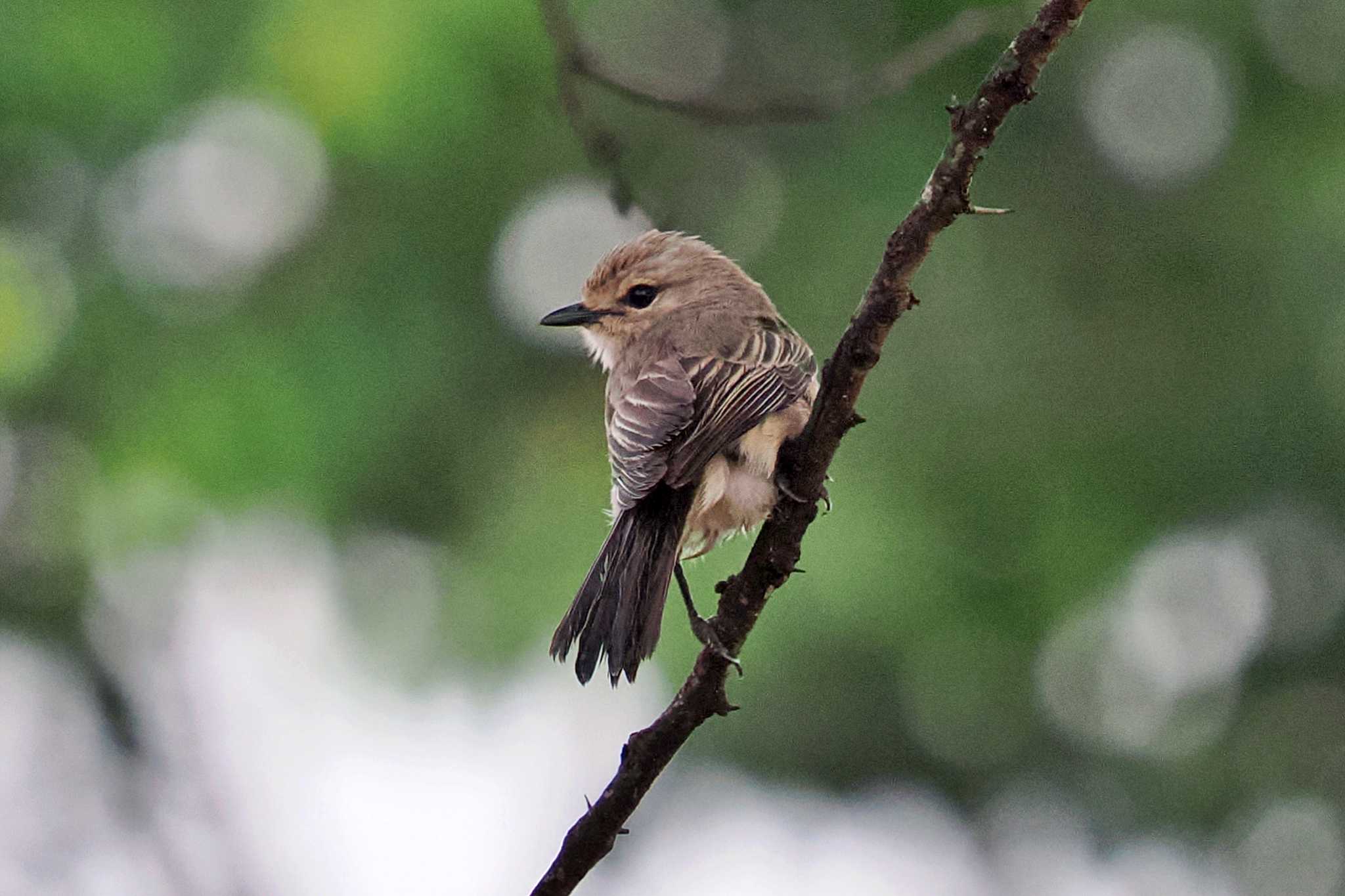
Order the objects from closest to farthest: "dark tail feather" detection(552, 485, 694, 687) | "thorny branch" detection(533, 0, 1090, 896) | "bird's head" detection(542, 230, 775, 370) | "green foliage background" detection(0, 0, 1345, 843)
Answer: "thorny branch" detection(533, 0, 1090, 896)
"dark tail feather" detection(552, 485, 694, 687)
"bird's head" detection(542, 230, 775, 370)
"green foliage background" detection(0, 0, 1345, 843)

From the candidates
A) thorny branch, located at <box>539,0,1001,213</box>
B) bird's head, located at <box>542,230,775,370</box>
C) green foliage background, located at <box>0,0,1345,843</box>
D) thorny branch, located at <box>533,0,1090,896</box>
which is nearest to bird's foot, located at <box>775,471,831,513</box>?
thorny branch, located at <box>533,0,1090,896</box>

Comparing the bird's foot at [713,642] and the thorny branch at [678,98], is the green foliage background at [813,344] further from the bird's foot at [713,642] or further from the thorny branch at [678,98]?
the bird's foot at [713,642]

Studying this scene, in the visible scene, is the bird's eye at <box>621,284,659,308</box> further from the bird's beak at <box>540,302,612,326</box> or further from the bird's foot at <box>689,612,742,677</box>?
the bird's foot at <box>689,612,742,677</box>

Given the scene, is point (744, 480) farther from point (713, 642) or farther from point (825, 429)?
point (713, 642)

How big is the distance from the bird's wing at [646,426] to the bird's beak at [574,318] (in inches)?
35.8

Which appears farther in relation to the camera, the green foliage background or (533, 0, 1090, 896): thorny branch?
the green foliage background

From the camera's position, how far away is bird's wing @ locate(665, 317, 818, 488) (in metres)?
3.86

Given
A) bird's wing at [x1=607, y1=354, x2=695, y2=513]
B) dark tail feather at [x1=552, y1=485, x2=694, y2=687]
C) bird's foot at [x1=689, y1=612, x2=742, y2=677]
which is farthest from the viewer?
bird's wing at [x1=607, y1=354, x2=695, y2=513]

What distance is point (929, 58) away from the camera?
4.06 m

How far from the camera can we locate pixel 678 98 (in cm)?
380

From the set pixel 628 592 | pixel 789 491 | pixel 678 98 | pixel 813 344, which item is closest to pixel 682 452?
pixel 628 592

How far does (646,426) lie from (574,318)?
1.33 m

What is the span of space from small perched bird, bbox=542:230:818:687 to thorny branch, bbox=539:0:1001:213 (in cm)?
57

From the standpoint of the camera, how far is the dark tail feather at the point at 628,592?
352 cm
